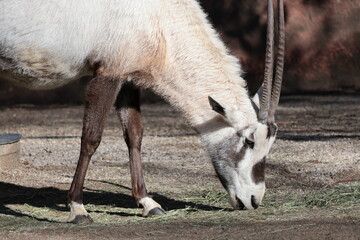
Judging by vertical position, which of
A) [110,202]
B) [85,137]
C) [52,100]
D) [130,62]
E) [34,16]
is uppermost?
[34,16]

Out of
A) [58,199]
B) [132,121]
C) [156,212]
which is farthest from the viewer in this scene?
[58,199]

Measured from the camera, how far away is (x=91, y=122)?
21.0ft

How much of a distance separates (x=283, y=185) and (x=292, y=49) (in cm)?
662

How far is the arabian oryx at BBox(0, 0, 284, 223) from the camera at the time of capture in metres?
6.27

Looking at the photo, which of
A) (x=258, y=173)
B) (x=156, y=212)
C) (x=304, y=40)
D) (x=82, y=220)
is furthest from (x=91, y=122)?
(x=304, y=40)

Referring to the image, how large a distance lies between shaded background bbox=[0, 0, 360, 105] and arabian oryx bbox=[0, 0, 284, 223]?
24.5 feet

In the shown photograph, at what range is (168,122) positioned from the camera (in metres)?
11.9

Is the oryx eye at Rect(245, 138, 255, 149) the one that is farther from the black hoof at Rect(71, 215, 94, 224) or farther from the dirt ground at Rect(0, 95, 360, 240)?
the black hoof at Rect(71, 215, 94, 224)

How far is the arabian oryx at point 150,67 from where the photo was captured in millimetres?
6273

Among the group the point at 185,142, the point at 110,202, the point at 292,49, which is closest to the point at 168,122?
the point at 185,142

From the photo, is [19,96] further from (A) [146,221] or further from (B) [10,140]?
(A) [146,221]

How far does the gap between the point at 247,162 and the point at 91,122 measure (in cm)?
121

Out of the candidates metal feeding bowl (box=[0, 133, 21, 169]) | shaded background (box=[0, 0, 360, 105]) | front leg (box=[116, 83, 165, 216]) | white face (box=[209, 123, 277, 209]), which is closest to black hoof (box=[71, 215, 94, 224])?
front leg (box=[116, 83, 165, 216])

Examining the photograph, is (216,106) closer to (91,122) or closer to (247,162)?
(247,162)
